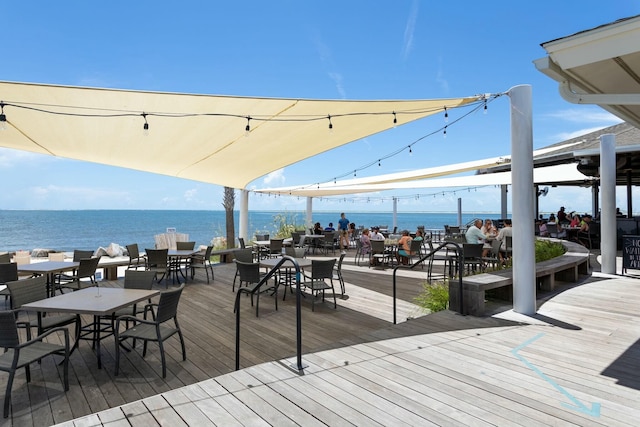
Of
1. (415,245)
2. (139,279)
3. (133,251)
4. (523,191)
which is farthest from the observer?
(415,245)

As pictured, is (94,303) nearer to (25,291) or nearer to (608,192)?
(25,291)

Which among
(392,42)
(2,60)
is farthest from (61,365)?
(2,60)

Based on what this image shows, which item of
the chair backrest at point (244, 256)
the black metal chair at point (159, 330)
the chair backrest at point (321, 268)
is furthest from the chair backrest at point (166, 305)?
the chair backrest at point (244, 256)

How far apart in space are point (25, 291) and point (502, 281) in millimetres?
5350

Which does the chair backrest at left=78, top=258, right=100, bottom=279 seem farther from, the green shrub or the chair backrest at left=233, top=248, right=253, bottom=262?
the green shrub

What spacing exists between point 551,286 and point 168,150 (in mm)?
6953

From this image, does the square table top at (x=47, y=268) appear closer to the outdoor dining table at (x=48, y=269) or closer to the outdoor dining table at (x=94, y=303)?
the outdoor dining table at (x=48, y=269)

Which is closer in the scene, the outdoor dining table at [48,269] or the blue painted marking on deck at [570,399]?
the blue painted marking on deck at [570,399]

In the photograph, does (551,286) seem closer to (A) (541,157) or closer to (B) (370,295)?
(B) (370,295)

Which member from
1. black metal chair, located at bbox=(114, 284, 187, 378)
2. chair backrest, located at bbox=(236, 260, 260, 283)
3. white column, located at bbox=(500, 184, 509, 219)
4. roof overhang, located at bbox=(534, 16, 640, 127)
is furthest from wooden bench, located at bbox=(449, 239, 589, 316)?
white column, located at bbox=(500, 184, 509, 219)

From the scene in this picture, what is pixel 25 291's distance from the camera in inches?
151

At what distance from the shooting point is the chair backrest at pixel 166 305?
320 centimetres

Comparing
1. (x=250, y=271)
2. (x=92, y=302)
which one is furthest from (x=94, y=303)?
(x=250, y=271)

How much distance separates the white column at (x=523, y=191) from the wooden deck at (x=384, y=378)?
410 millimetres
